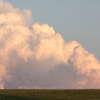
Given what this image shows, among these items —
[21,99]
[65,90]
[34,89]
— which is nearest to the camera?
[21,99]

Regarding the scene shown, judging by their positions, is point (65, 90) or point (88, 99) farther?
point (65, 90)

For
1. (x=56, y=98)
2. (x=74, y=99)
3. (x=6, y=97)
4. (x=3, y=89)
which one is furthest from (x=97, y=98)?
(x=3, y=89)

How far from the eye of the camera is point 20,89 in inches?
2008

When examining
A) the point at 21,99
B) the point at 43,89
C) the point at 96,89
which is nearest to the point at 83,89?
the point at 96,89

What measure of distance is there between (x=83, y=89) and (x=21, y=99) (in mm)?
19249

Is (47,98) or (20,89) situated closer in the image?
(47,98)

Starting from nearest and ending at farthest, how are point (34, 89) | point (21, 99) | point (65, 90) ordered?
point (21, 99)
point (65, 90)
point (34, 89)

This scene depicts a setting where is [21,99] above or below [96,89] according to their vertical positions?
below

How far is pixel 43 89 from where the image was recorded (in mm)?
50469

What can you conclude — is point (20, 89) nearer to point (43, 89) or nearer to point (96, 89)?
point (43, 89)

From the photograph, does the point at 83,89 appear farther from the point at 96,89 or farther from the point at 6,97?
the point at 6,97

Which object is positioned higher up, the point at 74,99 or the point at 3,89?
the point at 3,89

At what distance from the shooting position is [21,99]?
37125 millimetres

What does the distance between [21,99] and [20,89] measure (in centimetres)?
1410
